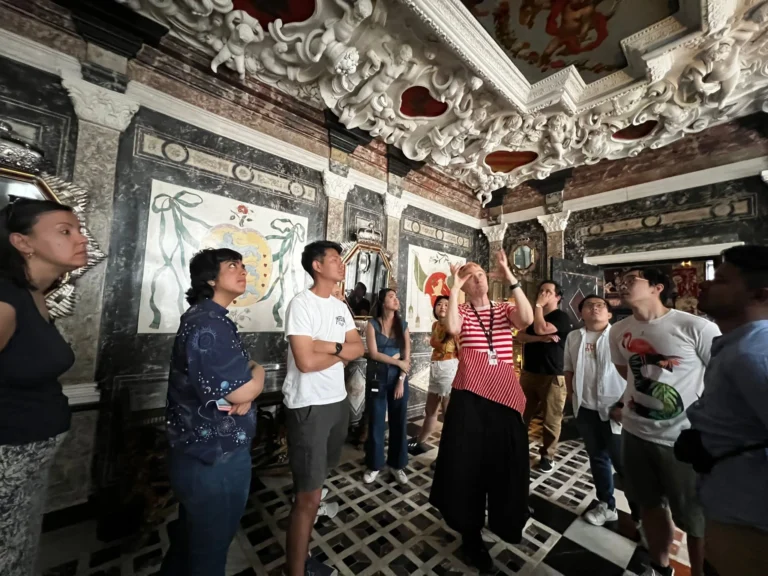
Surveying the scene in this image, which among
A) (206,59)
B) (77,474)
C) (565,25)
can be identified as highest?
(565,25)

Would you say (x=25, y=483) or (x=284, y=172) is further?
(x=284, y=172)

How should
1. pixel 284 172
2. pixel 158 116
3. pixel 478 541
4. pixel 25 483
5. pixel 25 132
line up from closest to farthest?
pixel 25 483 < pixel 478 541 < pixel 25 132 < pixel 158 116 < pixel 284 172

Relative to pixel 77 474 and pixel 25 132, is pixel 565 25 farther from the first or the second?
pixel 77 474

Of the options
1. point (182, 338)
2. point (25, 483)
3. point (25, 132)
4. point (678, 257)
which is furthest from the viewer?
point (678, 257)

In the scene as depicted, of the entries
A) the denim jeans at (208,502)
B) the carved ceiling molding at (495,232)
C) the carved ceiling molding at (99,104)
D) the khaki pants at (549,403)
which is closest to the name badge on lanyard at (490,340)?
the denim jeans at (208,502)

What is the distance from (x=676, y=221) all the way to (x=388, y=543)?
221 inches

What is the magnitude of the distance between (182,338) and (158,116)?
2.79 m

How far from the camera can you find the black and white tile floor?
186 centimetres

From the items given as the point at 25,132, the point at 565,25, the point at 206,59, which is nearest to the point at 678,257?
the point at 565,25

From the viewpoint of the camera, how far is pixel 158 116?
2.87 metres

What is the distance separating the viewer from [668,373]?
5.38ft

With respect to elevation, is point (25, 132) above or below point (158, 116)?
below

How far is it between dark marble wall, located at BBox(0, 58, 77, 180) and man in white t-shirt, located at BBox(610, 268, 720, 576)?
4.30m

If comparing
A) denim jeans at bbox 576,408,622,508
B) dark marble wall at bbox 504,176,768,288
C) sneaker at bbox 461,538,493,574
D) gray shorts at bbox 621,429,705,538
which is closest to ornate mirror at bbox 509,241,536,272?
dark marble wall at bbox 504,176,768,288
